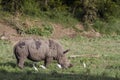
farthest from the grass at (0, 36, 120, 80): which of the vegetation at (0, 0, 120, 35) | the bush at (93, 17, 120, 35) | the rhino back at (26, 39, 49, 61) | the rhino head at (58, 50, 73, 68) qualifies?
the vegetation at (0, 0, 120, 35)

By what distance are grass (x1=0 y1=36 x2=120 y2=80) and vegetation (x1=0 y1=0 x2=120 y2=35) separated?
211 centimetres

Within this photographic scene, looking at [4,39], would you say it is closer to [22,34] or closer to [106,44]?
[22,34]

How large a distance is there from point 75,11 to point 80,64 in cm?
1506

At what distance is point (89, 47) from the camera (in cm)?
2286

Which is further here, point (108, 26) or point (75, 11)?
point (75, 11)

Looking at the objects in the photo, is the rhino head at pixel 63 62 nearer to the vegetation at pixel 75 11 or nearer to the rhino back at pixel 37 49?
the rhino back at pixel 37 49

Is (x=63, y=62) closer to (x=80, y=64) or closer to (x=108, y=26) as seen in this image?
(x=80, y=64)

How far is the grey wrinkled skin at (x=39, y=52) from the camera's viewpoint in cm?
1497

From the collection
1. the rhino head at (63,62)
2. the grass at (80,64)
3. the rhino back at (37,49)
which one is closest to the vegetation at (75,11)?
the grass at (80,64)

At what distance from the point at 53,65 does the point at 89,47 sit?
7280 millimetres

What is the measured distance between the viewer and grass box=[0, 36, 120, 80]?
1206 cm

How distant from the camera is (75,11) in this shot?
31.0m

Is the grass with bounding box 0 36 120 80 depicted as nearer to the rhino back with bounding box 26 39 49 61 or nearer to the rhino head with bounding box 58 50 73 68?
the rhino head with bounding box 58 50 73 68

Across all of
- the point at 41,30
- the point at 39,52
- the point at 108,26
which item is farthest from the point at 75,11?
the point at 39,52
